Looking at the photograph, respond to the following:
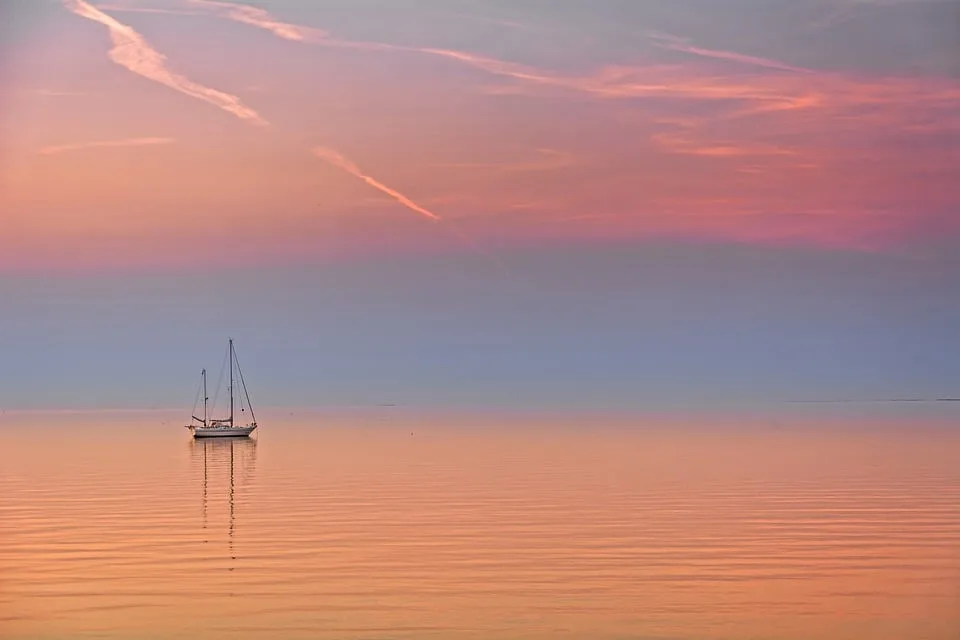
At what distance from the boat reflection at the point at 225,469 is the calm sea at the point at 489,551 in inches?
18.0

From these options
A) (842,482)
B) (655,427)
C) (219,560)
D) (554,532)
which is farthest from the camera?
(655,427)

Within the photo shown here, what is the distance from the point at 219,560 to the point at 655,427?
153353mm

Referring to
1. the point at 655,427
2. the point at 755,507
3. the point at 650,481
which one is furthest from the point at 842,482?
the point at 655,427

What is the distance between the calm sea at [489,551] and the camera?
120ft

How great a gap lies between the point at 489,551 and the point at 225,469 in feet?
202

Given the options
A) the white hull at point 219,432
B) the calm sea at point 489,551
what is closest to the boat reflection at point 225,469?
the calm sea at point 489,551

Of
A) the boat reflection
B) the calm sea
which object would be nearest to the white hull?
the boat reflection

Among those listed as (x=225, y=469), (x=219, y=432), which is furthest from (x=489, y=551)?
(x=219, y=432)

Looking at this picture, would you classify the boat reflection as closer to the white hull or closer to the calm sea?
the calm sea

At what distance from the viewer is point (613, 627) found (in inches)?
1394

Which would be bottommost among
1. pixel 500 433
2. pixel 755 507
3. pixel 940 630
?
pixel 940 630

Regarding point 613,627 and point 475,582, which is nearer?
point 613,627

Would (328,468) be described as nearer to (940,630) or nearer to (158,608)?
(158,608)

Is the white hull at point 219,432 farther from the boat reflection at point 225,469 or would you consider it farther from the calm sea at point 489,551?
the calm sea at point 489,551
